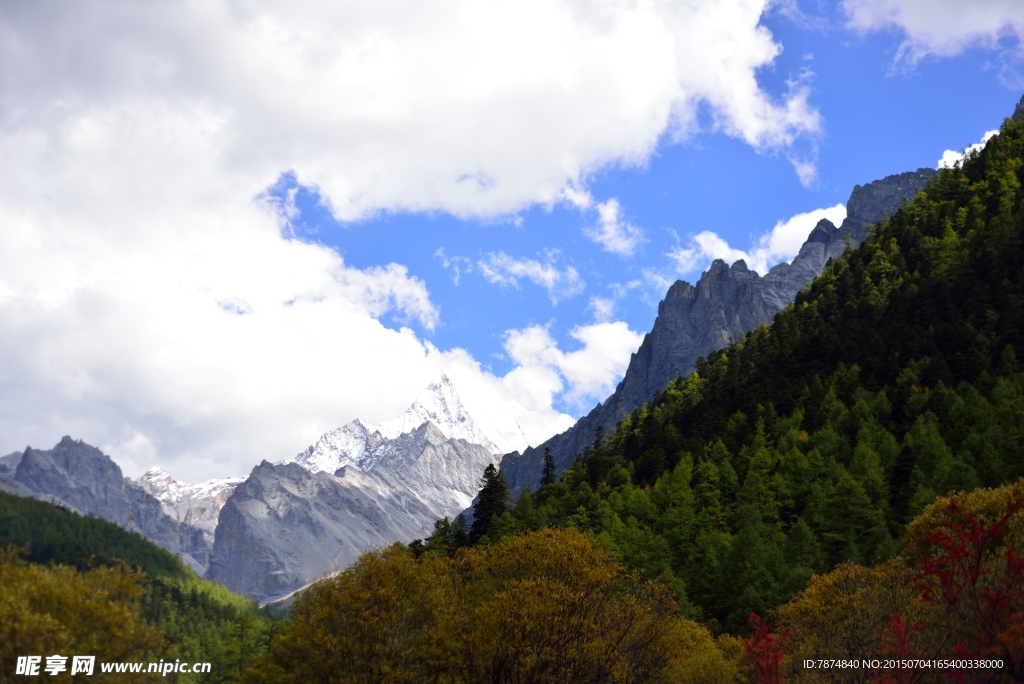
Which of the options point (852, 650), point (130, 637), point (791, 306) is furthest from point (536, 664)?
point (791, 306)

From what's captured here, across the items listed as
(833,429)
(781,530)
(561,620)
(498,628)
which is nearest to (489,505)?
(781,530)

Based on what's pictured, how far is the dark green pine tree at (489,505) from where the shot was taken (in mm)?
137125

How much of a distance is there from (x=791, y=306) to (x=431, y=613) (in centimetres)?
15528

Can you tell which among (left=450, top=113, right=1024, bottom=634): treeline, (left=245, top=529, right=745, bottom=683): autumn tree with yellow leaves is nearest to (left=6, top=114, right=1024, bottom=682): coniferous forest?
(left=245, top=529, right=745, bottom=683): autumn tree with yellow leaves

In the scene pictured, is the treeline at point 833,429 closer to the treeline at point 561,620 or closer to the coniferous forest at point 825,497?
the coniferous forest at point 825,497

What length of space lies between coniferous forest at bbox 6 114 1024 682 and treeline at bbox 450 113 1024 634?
43 cm

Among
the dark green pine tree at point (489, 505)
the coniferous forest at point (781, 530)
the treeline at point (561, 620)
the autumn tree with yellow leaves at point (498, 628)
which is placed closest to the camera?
the coniferous forest at point (781, 530)

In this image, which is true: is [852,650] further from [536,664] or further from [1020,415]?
[1020,415]

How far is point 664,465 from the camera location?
14062 cm

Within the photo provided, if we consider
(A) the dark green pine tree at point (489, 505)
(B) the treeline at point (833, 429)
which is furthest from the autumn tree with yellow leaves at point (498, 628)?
(A) the dark green pine tree at point (489, 505)

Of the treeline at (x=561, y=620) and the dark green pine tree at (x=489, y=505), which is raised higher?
the dark green pine tree at (x=489, y=505)

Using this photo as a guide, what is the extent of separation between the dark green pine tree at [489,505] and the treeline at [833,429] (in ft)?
1.94

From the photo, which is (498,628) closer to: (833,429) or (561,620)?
(561,620)

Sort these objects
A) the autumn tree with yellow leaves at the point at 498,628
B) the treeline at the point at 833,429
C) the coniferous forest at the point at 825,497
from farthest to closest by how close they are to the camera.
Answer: the treeline at the point at 833,429 < the autumn tree with yellow leaves at the point at 498,628 < the coniferous forest at the point at 825,497
